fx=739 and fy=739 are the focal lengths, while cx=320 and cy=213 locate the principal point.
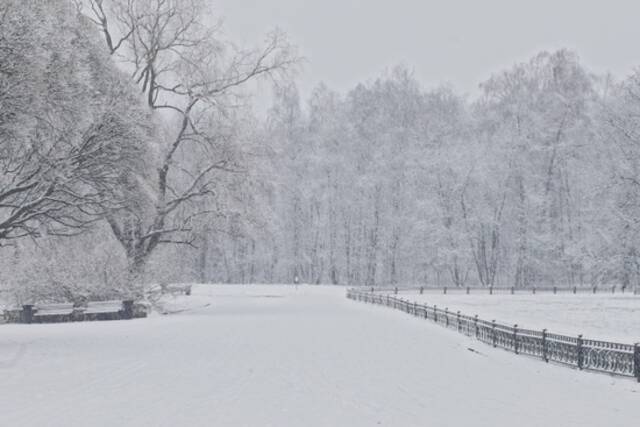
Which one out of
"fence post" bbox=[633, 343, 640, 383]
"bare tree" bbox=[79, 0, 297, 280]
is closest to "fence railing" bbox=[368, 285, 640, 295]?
"bare tree" bbox=[79, 0, 297, 280]

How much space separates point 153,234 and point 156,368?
21.2 m

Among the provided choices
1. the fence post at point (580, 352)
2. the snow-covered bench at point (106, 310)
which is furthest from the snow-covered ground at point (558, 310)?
the snow-covered bench at point (106, 310)

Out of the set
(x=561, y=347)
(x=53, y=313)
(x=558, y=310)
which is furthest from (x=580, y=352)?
(x=558, y=310)

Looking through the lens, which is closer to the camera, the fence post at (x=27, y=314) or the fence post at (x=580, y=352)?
the fence post at (x=580, y=352)

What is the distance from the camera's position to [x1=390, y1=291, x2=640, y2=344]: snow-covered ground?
3162 centimetres

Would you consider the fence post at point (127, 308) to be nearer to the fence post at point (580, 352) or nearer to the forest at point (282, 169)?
the forest at point (282, 169)

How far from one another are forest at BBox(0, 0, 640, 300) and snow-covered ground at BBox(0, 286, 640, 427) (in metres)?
5.14

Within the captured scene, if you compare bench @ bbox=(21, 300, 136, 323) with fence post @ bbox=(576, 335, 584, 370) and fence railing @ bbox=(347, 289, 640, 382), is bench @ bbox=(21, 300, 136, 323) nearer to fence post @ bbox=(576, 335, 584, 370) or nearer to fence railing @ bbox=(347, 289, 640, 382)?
fence railing @ bbox=(347, 289, 640, 382)

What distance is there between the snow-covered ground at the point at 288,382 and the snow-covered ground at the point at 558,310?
26.0ft

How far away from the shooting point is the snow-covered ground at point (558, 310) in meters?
31.6

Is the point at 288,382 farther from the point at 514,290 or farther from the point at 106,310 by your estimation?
the point at 514,290

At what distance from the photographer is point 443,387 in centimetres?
1427

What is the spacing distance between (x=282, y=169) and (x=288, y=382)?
45.0m

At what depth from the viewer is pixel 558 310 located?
44.0 m
